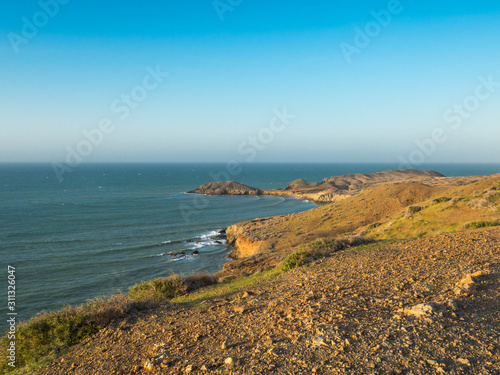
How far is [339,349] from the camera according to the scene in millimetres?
5555

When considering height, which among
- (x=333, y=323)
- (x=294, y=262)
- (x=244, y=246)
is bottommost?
(x=244, y=246)

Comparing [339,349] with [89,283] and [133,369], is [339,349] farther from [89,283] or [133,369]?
[89,283]

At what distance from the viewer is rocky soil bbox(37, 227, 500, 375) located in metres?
5.30

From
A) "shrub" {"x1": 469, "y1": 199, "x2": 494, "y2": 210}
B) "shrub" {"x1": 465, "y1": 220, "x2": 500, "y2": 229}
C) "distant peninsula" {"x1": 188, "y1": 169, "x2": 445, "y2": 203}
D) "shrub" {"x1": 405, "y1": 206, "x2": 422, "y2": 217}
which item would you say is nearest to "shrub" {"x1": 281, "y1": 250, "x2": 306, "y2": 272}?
"shrub" {"x1": 465, "y1": 220, "x2": 500, "y2": 229}

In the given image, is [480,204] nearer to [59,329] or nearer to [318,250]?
[318,250]

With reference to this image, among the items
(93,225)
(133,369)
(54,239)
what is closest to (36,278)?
(54,239)

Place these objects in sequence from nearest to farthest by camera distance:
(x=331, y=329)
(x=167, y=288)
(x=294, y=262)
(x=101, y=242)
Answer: (x=331, y=329) → (x=167, y=288) → (x=294, y=262) → (x=101, y=242)

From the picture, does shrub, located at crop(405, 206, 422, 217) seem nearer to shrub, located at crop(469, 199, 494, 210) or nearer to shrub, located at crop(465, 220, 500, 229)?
shrub, located at crop(469, 199, 494, 210)

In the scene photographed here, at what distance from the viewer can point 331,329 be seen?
6238 mm

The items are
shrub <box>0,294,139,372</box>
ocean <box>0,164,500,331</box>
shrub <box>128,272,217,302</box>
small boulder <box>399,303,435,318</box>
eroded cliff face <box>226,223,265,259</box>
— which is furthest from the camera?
eroded cliff face <box>226,223,265,259</box>

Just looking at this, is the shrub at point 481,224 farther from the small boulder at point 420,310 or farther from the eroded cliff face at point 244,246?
the eroded cliff face at point 244,246

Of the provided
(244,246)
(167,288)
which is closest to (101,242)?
(244,246)

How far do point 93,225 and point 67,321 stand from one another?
4896cm

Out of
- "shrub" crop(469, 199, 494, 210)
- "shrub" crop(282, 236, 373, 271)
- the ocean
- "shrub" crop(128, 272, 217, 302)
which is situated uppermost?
"shrub" crop(469, 199, 494, 210)
